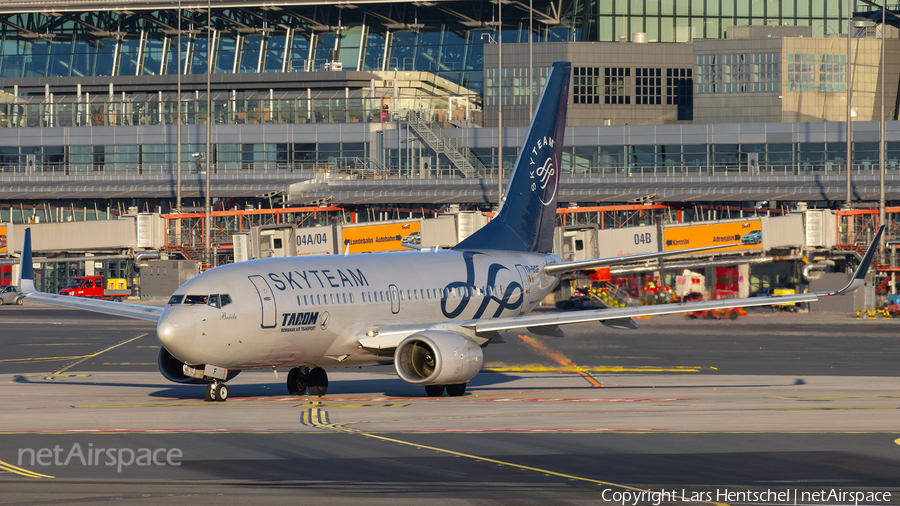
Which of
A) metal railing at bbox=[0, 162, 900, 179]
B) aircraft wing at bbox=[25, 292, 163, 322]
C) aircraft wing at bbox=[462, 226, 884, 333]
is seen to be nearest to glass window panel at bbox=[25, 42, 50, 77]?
metal railing at bbox=[0, 162, 900, 179]

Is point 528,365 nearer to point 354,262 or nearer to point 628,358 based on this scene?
point 628,358

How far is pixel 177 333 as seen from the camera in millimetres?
28141

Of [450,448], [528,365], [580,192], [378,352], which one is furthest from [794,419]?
[580,192]

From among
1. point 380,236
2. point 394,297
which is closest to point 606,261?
point 394,297

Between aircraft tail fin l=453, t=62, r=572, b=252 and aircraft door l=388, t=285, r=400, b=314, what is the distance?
7.38 meters

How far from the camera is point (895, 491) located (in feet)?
55.2

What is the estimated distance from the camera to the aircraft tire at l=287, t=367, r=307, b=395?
33.8 m

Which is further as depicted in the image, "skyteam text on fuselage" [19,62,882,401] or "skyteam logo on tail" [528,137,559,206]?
"skyteam logo on tail" [528,137,559,206]

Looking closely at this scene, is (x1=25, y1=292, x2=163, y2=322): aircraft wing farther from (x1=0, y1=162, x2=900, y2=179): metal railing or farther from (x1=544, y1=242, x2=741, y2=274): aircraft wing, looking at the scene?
(x1=0, y1=162, x2=900, y2=179): metal railing

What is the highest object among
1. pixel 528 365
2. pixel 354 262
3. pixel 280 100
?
pixel 280 100

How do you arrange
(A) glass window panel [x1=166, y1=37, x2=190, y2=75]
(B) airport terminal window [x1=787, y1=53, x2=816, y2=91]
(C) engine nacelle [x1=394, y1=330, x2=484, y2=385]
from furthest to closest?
(A) glass window panel [x1=166, y1=37, x2=190, y2=75], (B) airport terminal window [x1=787, y1=53, x2=816, y2=91], (C) engine nacelle [x1=394, y1=330, x2=484, y2=385]

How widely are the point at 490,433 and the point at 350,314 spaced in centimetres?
922

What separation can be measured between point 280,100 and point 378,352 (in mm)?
88094

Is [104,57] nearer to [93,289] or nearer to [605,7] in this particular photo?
[93,289]
